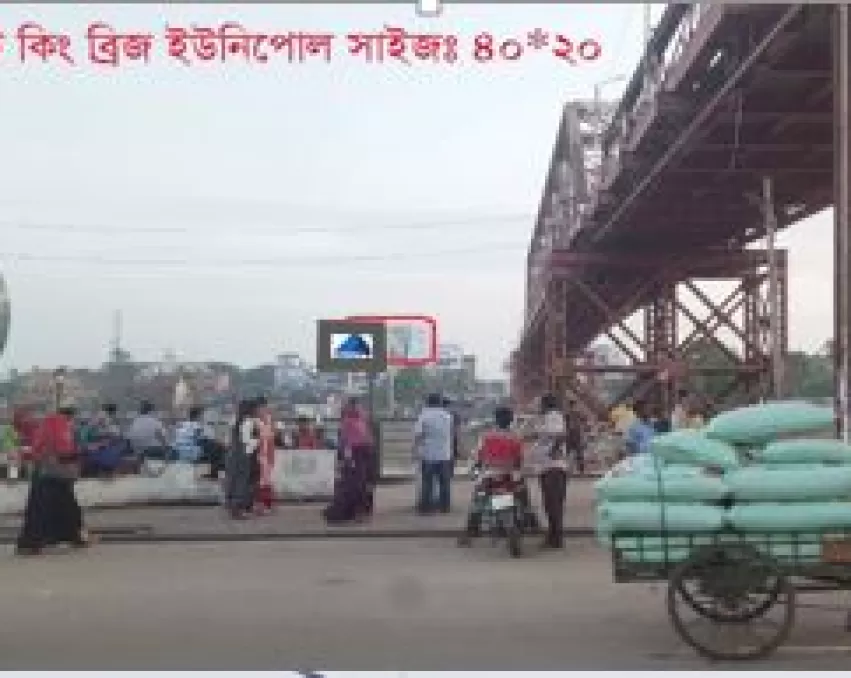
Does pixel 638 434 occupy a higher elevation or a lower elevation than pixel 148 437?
higher

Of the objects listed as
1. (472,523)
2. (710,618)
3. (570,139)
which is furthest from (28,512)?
(570,139)

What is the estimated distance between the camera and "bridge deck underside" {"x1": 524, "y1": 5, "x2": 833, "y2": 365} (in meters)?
20.8

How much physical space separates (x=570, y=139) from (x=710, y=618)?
1657 inches

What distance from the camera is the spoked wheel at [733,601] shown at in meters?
8.52

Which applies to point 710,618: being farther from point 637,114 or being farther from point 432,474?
point 637,114

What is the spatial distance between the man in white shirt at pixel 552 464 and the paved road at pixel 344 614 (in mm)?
309

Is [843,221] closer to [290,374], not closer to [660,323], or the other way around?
[290,374]

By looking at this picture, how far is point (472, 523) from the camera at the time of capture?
1466cm

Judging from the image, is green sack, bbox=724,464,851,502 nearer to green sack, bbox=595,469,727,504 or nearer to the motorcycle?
green sack, bbox=595,469,727,504

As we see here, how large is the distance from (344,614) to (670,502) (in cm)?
284

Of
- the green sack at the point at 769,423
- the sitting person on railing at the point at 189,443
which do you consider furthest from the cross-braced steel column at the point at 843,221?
the sitting person on railing at the point at 189,443

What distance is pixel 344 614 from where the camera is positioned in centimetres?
1042

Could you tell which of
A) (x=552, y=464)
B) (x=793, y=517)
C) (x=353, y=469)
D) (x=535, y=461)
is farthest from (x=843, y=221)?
(x=793, y=517)

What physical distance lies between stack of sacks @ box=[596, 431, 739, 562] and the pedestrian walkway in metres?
7.09
